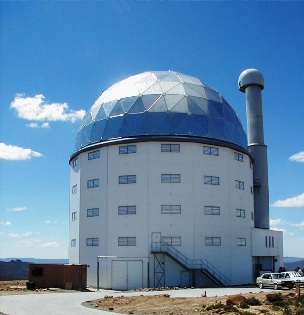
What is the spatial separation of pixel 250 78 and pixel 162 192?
70.5ft

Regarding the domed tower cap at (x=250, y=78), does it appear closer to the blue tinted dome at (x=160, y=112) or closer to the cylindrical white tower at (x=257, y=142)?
the cylindrical white tower at (x=257, y=142)

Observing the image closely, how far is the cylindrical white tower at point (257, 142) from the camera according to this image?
53062mm

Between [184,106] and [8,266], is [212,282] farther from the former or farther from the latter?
[8,266]

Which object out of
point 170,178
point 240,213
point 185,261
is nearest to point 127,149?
point 170,178

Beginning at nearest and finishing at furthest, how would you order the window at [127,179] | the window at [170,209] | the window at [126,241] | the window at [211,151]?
1. the window at [126,241]
2. the window at [170,209]
3. the window at [127,179]
4. the window at [211,151]

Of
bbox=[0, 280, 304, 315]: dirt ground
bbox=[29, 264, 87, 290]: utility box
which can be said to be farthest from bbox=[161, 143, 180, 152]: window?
bbox=[0, 280, 304, 315]: dirt ground

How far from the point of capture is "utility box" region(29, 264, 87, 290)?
1481 inches

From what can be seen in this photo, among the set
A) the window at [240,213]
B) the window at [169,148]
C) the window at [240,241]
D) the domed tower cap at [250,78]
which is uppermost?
the domed tower cap at [250,78]

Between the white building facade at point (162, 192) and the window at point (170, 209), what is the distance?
0.28 ft

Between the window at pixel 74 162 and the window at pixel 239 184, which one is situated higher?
the window at pixel 74 162

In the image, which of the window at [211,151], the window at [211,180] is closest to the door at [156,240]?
the window at [211,180]

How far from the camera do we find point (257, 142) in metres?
53.7

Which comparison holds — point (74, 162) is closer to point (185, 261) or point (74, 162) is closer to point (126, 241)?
point (126, 241)

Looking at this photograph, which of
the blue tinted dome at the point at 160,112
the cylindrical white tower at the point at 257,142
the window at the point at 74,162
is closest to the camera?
the blue tinted dome at the point at 160,112
